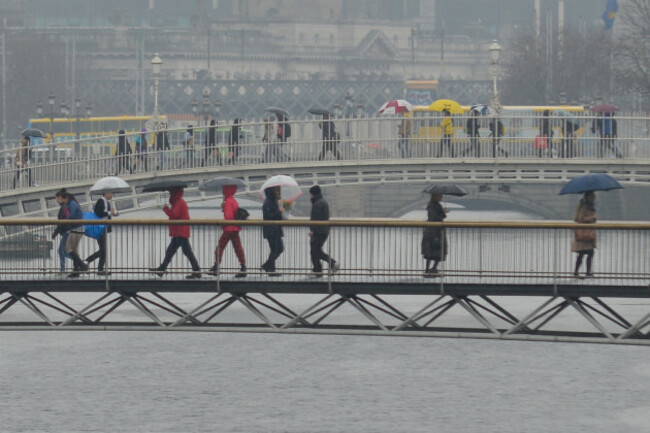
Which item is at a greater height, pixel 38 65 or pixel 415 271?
pixel 38 65

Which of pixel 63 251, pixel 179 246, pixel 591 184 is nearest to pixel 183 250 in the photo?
pixel 179 246

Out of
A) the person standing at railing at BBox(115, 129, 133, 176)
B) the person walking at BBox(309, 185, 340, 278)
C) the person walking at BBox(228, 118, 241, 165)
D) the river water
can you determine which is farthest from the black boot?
the person walking at BBox(228, 118, 241, 165)

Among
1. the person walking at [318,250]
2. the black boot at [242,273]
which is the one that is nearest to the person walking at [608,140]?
the person walking at [318,250]

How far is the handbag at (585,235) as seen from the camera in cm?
2862

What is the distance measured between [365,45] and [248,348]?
537ft

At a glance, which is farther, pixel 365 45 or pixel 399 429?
pixel 365 45

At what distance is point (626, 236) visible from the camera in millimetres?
28672

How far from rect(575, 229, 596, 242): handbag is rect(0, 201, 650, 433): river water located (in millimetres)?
2279

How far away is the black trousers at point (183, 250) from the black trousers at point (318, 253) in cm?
194

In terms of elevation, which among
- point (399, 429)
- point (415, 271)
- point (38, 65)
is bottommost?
point (399, 429)

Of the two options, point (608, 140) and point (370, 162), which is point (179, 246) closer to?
point (370, 162)

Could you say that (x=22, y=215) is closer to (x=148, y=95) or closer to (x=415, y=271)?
(x=415, y=271)

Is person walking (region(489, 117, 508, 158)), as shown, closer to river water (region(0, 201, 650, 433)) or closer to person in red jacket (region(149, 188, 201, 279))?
river water (region(0, 201, 650, 433))

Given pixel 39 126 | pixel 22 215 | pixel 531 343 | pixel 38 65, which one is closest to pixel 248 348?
pixel 531 343
